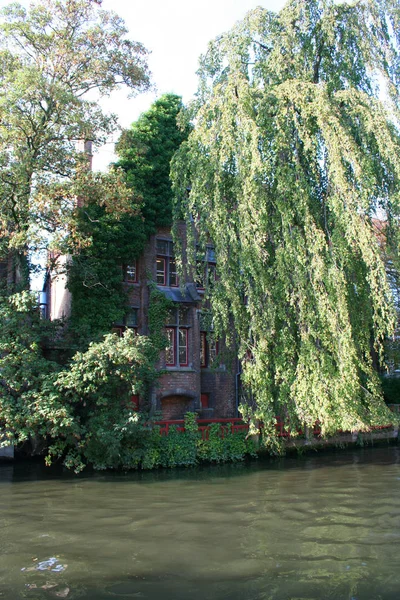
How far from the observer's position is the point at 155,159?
21391 millimetres

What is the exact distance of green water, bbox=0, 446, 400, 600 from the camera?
6277 mm

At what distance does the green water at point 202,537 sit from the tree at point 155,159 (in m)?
10.2

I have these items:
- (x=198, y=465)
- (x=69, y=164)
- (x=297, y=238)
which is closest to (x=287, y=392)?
(x=297, y=238)

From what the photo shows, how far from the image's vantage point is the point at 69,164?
1652 centimetres

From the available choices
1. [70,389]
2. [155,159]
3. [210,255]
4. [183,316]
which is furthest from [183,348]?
[70,389]

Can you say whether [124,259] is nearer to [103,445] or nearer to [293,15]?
[103,445]

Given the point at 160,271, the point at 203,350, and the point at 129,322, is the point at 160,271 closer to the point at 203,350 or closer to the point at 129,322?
the point at 129,322

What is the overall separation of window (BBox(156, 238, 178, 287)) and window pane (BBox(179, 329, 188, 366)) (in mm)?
1929

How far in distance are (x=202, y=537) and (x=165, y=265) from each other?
1504 centimetres

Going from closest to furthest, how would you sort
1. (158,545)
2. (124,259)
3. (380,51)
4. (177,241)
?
(158,545), (380,51), (177,241), (124,259)

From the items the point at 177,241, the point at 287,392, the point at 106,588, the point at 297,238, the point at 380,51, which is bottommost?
the point at 106,588

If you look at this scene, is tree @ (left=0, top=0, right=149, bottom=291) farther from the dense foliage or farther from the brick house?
the brick house

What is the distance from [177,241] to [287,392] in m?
5.51

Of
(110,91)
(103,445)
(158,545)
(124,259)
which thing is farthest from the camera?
(124,259)
